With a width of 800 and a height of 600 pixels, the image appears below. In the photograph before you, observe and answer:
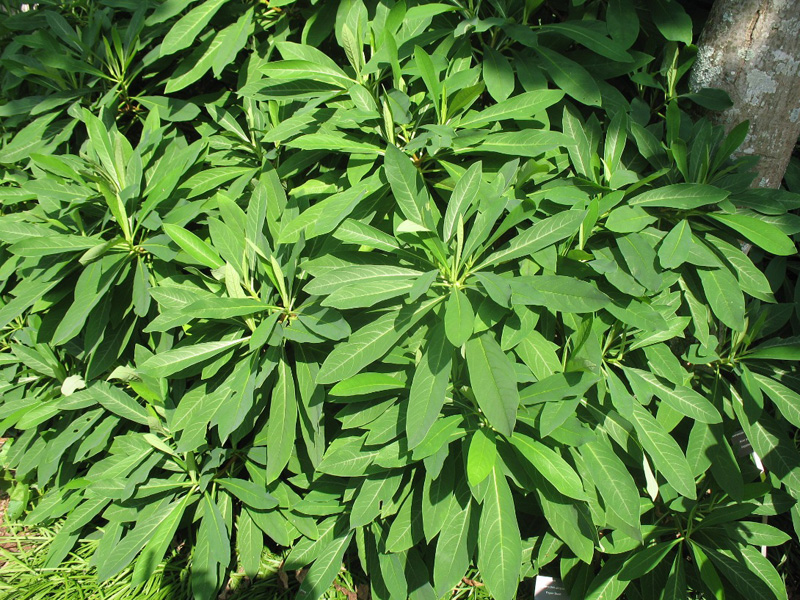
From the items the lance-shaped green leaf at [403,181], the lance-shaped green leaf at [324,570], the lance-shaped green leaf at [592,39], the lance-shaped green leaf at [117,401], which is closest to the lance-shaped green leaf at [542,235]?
the lance-shaped green leaf at [403,181]

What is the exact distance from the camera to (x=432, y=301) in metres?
1.73

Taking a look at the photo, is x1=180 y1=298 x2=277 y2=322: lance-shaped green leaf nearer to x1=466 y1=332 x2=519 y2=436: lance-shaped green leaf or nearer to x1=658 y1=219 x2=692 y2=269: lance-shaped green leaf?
x1=466 y1=332 x2=519 y2=436: lance-shaped green leaf

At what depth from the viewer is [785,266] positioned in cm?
222

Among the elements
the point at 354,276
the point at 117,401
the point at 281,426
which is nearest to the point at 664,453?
the point at 354,276

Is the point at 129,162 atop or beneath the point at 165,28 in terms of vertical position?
beneath

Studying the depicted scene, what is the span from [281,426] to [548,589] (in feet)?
3.98

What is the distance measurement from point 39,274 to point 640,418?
7.55 ft

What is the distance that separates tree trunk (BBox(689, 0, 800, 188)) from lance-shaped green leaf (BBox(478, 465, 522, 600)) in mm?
1456

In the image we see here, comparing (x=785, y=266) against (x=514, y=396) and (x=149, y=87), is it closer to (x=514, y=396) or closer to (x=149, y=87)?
(x=514, y=396)

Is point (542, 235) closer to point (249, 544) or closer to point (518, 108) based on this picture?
point (518, 108)

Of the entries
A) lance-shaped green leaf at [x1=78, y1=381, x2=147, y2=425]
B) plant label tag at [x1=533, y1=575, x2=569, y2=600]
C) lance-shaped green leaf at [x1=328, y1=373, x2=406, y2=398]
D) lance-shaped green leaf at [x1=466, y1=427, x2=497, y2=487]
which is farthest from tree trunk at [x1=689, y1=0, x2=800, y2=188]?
lance-shaped green leaf at [x1=78, y1=381, x2=147, y2=425]

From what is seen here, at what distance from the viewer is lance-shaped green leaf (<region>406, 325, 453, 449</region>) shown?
1.58 meters

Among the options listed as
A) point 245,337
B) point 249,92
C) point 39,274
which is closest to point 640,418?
point 245,337

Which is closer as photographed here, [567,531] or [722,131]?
[567,531]
